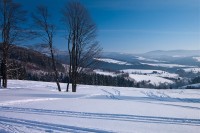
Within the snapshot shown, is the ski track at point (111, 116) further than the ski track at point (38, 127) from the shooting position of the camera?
Yes

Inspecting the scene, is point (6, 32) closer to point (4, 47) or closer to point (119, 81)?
point (4, 47)

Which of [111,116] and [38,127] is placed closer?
[38,127]

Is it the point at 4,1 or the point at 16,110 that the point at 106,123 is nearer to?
the point at 16,110

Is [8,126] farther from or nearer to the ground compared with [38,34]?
nearer to the ground

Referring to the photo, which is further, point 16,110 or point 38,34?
point 38,34

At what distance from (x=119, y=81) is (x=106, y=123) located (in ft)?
332

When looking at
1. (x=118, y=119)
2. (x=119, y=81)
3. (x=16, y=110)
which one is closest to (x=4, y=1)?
(x=16, y=110)

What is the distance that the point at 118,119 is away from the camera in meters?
11.5

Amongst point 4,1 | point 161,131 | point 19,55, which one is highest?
point 4,1

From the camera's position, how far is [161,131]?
950 centimetres

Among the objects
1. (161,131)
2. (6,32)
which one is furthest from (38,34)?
(161,131)

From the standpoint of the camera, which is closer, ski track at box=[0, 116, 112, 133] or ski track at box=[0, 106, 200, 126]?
ski track at box=[0, 116, 112, 133]

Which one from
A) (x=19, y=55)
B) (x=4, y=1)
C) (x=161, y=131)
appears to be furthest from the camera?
(x=19, y=55)

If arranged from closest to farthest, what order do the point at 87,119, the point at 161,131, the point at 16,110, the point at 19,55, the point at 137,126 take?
the point at 161,131 → the point at 137,126 → the point at 87,119 → the point at 16,110 → the point at 19,55
